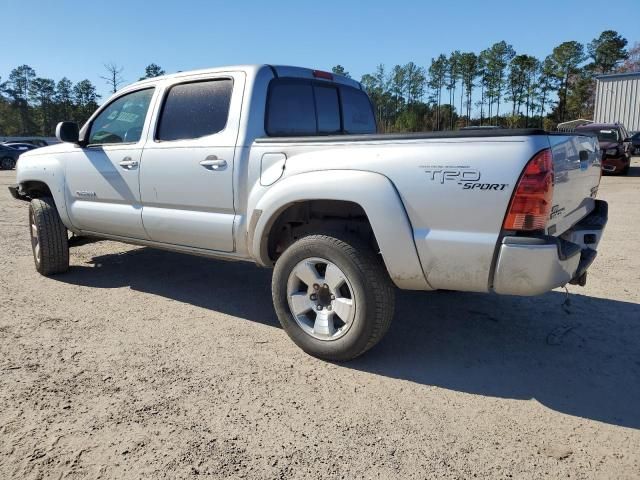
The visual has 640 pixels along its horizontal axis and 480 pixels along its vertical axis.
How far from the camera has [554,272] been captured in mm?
2742

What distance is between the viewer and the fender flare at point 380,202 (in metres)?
2.98

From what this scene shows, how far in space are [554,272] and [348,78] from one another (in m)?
2.95

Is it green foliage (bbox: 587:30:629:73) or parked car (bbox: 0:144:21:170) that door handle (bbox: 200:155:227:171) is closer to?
parked car (bbox: 0:144:21:170)

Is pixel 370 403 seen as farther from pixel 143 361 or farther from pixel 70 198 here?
pixel 70 198

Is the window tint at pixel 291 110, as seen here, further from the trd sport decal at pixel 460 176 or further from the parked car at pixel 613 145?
the parked car at pixel 613 145

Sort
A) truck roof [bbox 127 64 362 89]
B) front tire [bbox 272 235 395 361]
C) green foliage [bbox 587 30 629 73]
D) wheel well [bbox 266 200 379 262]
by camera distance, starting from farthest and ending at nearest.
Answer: green foliage [bbox 587 30 629 73] < truck roof [bbox 127 64 362 89] < wheel well [bbox 266 200 379 262] < front tire [bbox 272 235 395 361]

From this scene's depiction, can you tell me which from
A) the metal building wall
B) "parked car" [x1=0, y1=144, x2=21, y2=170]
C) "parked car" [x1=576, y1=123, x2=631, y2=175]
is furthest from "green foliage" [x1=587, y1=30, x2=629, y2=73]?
"parked car" [x1=0, y1=144, x2=21, y2=170]

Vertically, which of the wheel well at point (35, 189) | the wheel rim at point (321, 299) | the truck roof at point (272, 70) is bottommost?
the wheel rim at point (321, 299)

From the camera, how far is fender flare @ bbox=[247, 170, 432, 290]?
298 cm

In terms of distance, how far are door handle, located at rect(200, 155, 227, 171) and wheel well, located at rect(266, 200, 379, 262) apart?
58cm

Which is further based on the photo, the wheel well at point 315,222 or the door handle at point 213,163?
the door handle at point 213,163

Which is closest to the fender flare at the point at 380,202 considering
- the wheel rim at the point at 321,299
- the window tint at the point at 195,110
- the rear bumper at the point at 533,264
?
the wheel rim at the point at 321,299

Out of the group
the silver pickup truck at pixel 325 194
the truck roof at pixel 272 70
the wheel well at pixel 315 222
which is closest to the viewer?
the silver pickup truck at pixel 325 194

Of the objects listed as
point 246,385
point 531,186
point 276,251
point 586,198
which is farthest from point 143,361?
point 586,198
